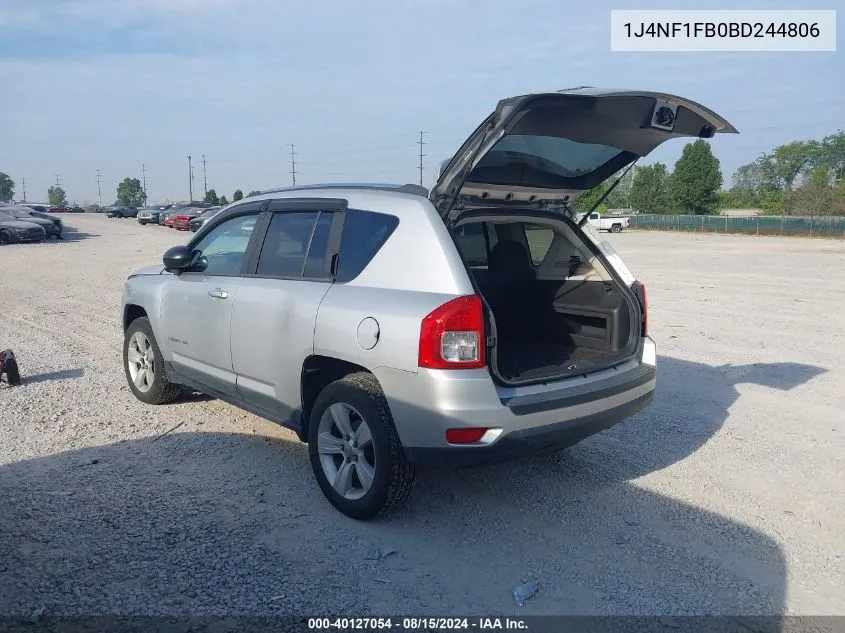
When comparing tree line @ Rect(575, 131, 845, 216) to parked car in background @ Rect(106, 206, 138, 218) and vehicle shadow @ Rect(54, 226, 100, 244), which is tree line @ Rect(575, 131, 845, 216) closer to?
vehicle shadow @ Rect(54, 226, 100, 244)

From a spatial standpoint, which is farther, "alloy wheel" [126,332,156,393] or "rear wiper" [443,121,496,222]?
"alloy wheel" [126,332,156,393]

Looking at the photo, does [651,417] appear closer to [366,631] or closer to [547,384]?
[547,384]

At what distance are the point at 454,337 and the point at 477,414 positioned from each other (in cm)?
40

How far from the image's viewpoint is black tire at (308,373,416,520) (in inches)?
145

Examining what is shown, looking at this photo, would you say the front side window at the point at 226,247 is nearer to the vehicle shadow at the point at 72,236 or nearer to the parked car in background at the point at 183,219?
the vehicle shadow at the point at 72,236

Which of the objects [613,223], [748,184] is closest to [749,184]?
[748,184]

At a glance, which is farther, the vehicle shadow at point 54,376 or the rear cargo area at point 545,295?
the vehicle shadow at point 54,376

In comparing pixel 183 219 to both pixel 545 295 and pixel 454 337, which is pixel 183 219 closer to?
pixel 545 295

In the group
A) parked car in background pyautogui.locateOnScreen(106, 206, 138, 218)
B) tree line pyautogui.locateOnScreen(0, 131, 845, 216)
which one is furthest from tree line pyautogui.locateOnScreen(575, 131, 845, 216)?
parked car in background pyautogui.locateOnScreen(106, 206, 138, 218)

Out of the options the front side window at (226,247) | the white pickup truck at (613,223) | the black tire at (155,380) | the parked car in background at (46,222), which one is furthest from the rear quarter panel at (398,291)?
the white pickup truck at (613,223)

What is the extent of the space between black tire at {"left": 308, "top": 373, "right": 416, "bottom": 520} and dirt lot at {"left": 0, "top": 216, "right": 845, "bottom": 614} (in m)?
0.15

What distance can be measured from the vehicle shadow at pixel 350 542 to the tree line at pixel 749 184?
42.0 m

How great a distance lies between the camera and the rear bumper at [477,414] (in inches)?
136

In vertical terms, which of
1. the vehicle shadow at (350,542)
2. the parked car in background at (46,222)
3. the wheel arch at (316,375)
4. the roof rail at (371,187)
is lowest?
the vehicle shadow at (350,542)
